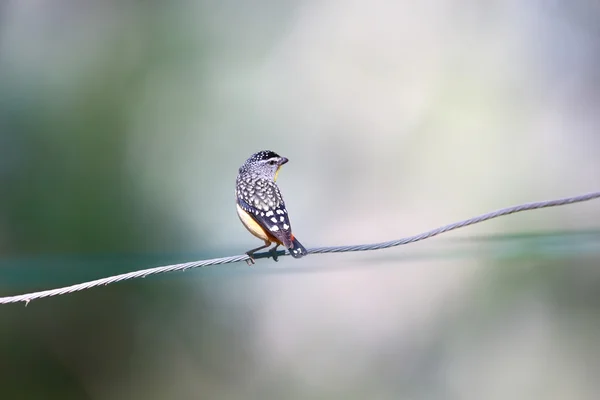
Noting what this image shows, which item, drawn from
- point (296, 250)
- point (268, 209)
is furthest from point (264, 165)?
point (296, 250)

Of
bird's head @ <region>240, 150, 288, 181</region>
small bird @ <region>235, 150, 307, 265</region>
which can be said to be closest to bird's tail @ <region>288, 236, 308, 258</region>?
small bird @ <region>235, 150, 307, 265</region>

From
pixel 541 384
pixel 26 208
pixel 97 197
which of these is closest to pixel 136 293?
pixel 97 197

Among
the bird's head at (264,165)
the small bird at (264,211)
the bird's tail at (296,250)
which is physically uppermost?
the bird's head at (264,165)

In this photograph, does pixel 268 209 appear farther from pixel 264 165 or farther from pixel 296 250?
pixel 264 165

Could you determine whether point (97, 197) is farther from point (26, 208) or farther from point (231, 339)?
point (231, 339)

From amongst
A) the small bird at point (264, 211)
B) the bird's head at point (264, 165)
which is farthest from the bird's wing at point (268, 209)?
the bird's head at point (264, 165)

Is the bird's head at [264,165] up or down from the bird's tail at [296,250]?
up

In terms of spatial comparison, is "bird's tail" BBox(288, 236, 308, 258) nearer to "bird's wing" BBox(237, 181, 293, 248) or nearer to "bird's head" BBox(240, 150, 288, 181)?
"bird's wing" BBox(237, 181, 293, 248)

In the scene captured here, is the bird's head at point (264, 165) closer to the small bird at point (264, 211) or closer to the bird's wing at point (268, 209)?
the small bird at point (264, 211)
